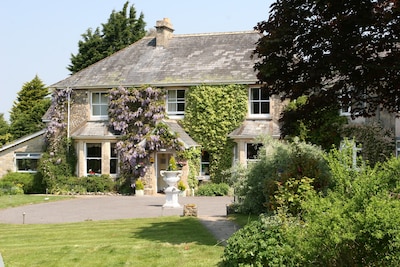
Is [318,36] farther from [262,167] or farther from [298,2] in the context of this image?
[262,167]

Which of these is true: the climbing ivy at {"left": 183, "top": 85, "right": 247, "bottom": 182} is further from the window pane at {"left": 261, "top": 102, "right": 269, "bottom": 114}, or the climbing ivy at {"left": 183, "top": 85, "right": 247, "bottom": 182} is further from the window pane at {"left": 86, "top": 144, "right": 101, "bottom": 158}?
the window pane at {"left": 86, "top": 144, "right": 101, "bottom": 158}

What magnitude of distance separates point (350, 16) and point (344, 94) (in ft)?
6.88

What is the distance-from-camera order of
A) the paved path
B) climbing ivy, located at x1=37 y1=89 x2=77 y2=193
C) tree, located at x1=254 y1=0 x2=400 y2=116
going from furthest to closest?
1. climbing ivy, located at x1=37 y1=89 x2=77 y2=193
2. the paved path
3. tree, located at x1=254 y1=0 x2=400 y2=116

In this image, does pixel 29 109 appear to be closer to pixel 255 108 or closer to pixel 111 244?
pixel 255 108

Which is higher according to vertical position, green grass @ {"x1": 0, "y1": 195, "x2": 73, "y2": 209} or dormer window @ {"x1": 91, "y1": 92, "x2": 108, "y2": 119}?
dormer window @ {"x1": 91, "y1": 92, "x2": 108, "y2": 119}

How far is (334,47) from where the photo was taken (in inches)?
515

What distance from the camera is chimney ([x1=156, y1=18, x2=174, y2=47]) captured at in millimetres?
35625

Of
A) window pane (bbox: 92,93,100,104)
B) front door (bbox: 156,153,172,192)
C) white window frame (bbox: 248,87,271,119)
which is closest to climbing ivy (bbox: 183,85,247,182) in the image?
white window frame (bbox: 248,87,271,119)

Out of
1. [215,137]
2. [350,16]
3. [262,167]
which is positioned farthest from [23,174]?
[350,16]

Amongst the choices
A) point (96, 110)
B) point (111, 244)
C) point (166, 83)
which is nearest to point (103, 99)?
point (96, 110)

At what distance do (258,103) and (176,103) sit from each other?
4684 mm

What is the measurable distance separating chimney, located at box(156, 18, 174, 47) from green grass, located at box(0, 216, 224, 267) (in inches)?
758

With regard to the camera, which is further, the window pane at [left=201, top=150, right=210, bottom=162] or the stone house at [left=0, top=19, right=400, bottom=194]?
the window pane at [left=201, top=150, right=210, bottom=162]

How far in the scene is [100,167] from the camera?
111 feet
